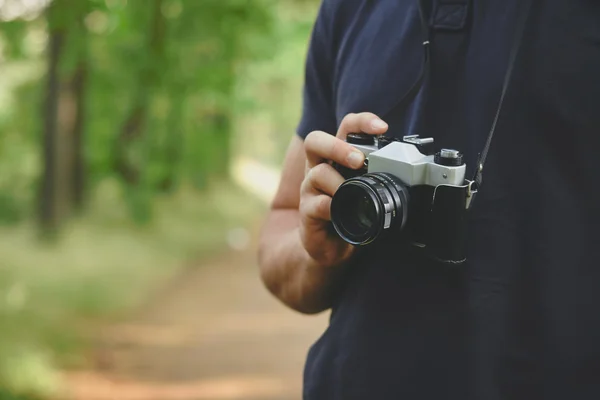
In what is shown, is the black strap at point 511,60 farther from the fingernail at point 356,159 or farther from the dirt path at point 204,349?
the dirt path at point 204,349

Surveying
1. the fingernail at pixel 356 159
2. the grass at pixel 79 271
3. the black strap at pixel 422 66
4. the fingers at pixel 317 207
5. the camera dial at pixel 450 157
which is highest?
the black strap at pixel 422 66

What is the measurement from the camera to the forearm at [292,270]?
1426mm

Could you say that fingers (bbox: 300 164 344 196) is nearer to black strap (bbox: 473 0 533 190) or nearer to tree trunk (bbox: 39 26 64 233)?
black strap (bbox: 473 0 533 190)

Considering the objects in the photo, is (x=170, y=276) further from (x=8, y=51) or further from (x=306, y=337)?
(x=8, y=51)

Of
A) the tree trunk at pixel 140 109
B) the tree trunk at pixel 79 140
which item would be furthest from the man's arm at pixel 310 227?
the tree trunk at pixel 79 140

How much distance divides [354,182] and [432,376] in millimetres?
327

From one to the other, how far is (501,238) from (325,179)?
328mm

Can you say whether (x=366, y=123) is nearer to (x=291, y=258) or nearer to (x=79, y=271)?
(x=291, y=258)

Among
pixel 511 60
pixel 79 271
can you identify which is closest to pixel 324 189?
pixel 511 60

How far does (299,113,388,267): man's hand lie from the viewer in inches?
51.1

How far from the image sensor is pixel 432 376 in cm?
119

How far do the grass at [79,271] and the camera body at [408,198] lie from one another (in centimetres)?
481

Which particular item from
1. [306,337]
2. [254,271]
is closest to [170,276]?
[254,271]

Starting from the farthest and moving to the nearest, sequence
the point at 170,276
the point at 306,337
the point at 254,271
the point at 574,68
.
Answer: the point at 254,271, the point at 170,276, the point at 306,337, the point at 574,68
